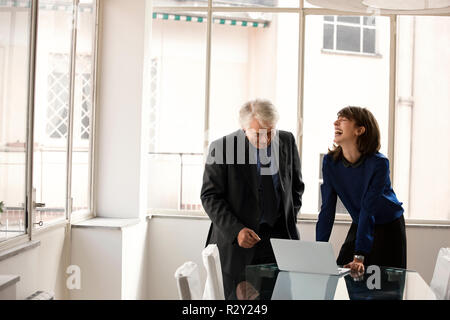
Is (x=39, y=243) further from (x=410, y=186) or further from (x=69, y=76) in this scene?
(x=410, y=186)

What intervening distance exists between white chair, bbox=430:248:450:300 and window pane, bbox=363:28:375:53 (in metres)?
2.72

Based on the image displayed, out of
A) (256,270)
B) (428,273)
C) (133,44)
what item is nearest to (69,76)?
(133,44)

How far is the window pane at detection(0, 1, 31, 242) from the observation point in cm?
350

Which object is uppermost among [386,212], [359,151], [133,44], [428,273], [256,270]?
[133,44]

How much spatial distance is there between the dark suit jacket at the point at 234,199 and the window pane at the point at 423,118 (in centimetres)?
200

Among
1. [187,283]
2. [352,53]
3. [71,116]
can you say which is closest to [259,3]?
[352,53]

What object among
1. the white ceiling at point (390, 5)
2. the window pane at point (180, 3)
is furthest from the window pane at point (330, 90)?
the white ceiling at point (390, 5)

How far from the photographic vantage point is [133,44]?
530 cm

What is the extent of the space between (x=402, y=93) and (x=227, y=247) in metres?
2.61

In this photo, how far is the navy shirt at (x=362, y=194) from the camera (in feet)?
11.9

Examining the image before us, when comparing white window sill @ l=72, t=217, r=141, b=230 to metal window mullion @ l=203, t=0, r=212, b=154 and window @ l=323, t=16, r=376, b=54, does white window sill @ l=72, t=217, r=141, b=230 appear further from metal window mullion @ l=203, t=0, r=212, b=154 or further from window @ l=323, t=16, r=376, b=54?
window @ l=323, t=16, r=376, b=54

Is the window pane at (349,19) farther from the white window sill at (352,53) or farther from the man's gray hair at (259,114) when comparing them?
the man's gray hair at (259,114)

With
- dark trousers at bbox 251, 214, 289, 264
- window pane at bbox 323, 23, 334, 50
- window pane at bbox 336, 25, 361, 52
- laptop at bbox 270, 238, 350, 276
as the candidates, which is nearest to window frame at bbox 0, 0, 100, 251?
dark trousers at bbox 251, 214, 289, 264

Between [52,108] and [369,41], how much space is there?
2887mm
